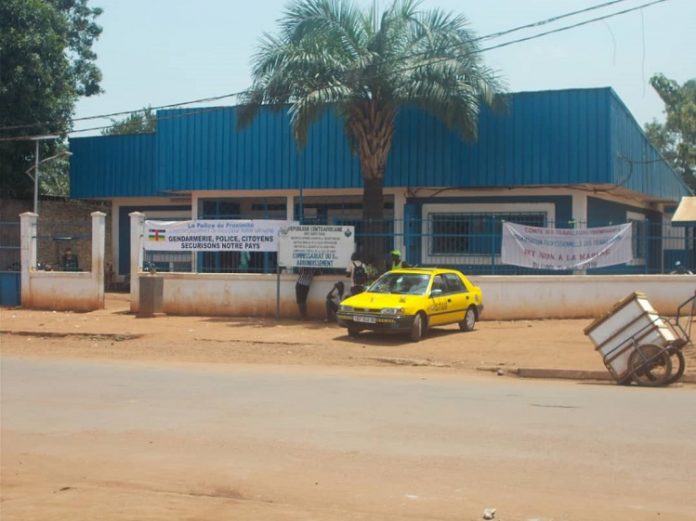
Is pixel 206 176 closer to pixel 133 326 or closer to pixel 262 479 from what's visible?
Result: pixel 133 326

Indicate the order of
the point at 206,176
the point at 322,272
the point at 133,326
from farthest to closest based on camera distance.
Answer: the point at 206,176 → the point at 322,272 → the point at 133,326

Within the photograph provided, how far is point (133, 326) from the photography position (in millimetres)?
19578

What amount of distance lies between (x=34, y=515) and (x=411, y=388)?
652 cm

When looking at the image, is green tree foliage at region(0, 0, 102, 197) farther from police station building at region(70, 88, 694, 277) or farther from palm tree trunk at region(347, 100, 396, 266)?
palm tree trunk at region(347, 100, 396, 266)

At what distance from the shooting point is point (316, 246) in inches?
808

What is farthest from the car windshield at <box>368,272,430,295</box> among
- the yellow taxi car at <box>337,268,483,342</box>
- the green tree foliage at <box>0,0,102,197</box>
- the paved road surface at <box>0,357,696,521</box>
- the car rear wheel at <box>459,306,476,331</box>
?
the green tree foliage at <box>0,0,102,197</box>

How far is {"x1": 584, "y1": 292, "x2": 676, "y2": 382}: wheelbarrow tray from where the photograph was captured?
11859 mm

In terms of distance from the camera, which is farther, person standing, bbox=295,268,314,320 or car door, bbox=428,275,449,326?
person standing, bbox=295,268,314,320

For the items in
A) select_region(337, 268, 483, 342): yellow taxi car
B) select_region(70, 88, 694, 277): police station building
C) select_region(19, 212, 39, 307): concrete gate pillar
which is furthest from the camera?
select_region(19, 212, 39, 307): concrete gate pillar

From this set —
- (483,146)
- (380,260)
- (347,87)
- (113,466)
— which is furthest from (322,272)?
(113,466)

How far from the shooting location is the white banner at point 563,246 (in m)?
20.9

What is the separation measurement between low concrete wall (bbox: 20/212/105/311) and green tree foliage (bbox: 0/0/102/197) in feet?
25.9

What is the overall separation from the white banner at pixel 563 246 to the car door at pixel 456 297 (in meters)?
2.79

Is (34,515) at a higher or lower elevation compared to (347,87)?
lower
